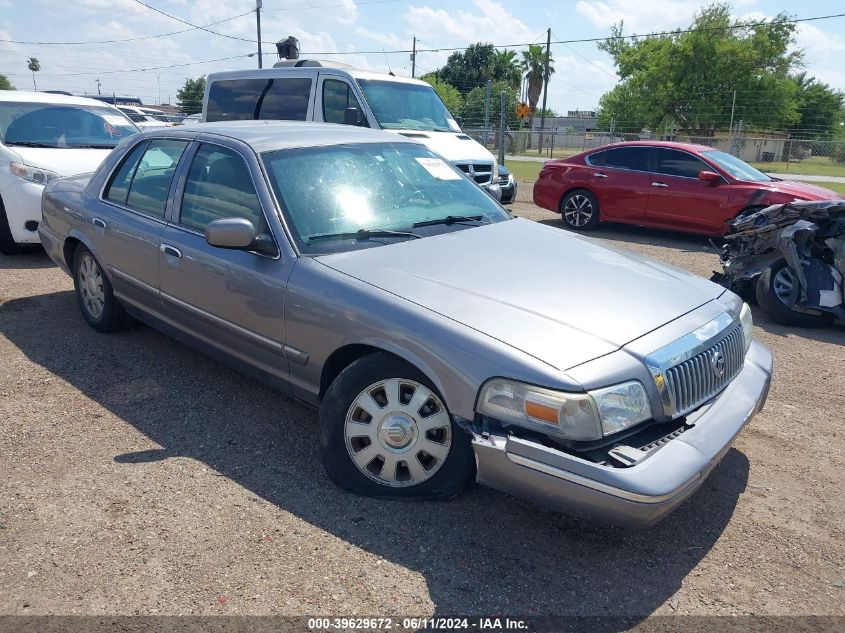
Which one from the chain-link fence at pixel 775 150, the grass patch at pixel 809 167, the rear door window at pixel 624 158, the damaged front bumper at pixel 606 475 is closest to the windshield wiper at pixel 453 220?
the damaged front bumper at pixel 606 475

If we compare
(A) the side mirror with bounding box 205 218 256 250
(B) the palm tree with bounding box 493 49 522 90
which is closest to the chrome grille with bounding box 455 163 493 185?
(A) the side mirror with bounding box 205 218 256 250

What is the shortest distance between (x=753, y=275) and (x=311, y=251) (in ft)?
16.0

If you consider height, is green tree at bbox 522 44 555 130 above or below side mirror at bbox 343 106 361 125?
above

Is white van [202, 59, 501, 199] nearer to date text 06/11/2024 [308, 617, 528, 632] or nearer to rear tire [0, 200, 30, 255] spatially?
rear tire [0, 200, 30, 255]

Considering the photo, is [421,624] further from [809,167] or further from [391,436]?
[809,167]

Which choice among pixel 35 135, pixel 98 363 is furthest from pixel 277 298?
pixel 35 135

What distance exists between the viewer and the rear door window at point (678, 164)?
10156mm

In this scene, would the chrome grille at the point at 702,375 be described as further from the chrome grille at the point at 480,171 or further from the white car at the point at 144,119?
the white car at the point at 144,119

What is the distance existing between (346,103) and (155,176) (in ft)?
17.8

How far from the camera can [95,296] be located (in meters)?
5.32

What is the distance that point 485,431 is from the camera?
8.93ft

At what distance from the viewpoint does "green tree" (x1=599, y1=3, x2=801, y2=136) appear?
Result: 1517 inches

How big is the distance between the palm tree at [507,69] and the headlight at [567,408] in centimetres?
7158

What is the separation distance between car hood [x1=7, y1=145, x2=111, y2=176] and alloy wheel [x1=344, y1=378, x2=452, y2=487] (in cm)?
578
